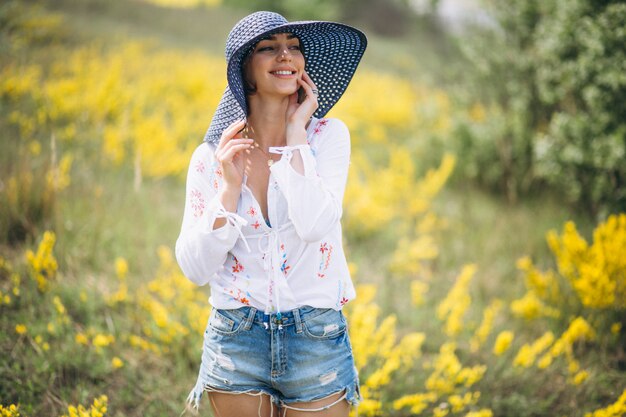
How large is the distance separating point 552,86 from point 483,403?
3.25 metres

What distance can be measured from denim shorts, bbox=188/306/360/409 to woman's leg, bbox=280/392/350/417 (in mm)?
19

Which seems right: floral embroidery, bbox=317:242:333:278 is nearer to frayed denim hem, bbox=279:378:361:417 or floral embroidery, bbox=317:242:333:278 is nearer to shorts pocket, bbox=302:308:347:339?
shorts pocket, bbox=302:308:347:339

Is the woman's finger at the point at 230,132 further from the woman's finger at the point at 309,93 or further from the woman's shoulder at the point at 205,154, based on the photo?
the woman's finger at the point at 309,93

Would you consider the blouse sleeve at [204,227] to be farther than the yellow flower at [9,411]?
No

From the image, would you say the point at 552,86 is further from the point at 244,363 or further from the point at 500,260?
the point at 244,363

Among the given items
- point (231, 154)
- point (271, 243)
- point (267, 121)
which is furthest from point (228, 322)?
point (267, 121)

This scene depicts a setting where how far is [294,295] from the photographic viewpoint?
60.5 inches

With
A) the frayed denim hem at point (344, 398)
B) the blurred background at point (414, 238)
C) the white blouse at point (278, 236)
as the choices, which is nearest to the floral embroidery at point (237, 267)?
the white blouse at point (278, 236)

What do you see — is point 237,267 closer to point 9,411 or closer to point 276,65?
point 276,65

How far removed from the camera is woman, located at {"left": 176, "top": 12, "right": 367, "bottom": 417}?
1479mm

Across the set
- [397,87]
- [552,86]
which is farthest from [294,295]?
[397,87]

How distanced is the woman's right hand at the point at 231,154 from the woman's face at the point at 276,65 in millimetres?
193

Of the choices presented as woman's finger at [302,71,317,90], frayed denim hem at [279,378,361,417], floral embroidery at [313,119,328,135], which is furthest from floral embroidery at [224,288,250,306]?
woman's finger at [302,71,317,90]

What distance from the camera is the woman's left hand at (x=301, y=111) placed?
5.08 ft
